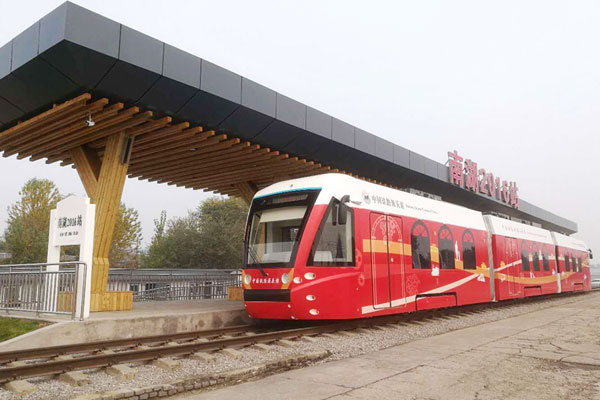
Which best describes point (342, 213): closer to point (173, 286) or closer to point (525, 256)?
point (173, 286)

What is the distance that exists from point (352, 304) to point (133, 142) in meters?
7.43

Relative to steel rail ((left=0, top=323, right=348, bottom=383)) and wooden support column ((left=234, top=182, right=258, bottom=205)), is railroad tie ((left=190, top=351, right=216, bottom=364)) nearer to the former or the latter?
steel rail ((left=0, top=323, right=348, bottom=383))

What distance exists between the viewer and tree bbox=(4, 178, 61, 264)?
36531 mm

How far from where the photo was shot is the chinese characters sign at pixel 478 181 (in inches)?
901

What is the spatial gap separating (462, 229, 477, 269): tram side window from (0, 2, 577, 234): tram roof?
4.51 metres

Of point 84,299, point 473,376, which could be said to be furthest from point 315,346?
point 84,299

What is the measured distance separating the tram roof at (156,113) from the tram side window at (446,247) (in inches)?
177

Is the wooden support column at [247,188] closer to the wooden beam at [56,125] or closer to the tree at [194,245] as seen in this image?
the wooden beam at [56,125]

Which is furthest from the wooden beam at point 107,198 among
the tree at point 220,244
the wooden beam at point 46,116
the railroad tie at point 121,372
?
the tree at point 220,244

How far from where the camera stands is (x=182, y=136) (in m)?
12.7

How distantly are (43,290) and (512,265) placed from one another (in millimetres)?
15167

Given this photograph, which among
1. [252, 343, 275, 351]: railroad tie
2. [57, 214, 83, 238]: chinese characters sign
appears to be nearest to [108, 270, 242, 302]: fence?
[57, 214, 83, 238]: chinese characters sign

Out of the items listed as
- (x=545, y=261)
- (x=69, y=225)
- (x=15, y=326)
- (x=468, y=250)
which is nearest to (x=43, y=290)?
(x=15, y=326)

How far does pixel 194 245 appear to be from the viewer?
135ft
